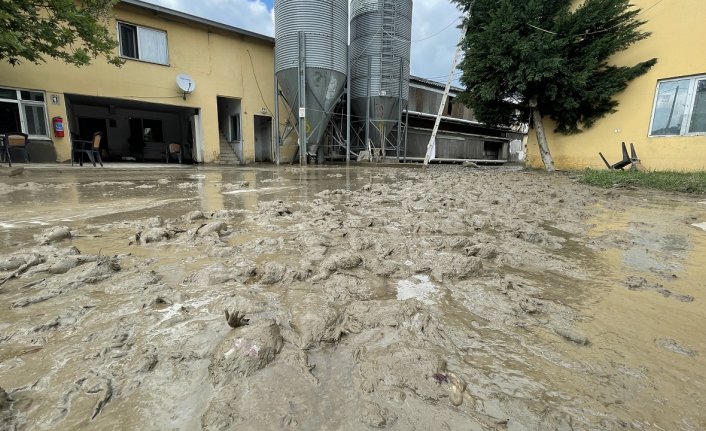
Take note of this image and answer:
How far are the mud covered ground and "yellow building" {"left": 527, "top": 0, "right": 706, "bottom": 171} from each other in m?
8.83

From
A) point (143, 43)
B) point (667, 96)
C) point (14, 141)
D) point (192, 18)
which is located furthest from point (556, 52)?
point (14, 141)

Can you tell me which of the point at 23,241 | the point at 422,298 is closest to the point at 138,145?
the point at 23,241

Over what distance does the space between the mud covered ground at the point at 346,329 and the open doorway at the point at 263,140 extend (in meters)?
13.5

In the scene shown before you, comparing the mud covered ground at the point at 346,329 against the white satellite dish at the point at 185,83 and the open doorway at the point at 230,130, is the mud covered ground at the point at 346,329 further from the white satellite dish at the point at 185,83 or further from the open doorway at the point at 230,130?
the open doorway at the point at 230,130

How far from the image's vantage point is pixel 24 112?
1026 cm

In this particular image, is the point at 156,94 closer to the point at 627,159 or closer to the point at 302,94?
the point at 302,94

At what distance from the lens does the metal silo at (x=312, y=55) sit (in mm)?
12438

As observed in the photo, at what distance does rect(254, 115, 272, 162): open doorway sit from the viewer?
15.9 metres

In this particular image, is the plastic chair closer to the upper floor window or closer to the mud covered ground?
the upper floor window

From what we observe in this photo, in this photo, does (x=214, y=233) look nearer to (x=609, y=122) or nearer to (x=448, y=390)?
(x=448, y=390)

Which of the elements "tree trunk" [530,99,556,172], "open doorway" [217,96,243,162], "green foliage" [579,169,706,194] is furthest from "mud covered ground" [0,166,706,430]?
"open doorway" [217,96,243,162]

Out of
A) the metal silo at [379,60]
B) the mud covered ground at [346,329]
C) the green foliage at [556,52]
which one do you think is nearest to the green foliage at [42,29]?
the mud covered ground at [346,329]

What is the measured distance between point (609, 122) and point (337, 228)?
11592mm

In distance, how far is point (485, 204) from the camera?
14.6 feet
